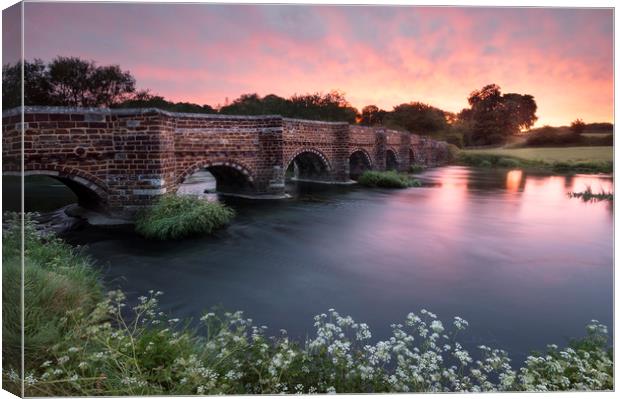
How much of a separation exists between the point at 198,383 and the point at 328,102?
4210 centimetres

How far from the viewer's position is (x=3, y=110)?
392 centimetres

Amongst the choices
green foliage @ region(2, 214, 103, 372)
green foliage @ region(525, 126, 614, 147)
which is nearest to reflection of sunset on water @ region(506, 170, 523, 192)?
green foliage @ region(525, 126, 614, 147)

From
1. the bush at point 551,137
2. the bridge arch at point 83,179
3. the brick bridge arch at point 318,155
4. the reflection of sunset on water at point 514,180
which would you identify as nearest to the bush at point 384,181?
the brick bridge arch at point 318,155

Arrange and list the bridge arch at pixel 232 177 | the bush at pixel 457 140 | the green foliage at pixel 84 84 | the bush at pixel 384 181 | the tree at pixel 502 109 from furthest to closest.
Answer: the bush at pixel 457 140, the bush at pixel 384 181, the bridge arch at pixel 232 177, the green foliage at pixel 84 84, the tree at pixel 502 109

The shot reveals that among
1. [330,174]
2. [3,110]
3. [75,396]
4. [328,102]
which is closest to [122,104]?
[330,174]

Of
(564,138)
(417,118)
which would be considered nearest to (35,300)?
(564,138)

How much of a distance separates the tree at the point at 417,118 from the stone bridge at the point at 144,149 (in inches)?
859

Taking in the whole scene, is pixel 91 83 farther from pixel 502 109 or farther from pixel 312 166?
pixel 502 109

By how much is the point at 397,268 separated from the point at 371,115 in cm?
4000

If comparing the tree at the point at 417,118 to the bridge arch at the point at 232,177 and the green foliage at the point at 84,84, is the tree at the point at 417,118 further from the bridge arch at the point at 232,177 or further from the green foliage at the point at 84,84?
the green foliage at the point at 84,84

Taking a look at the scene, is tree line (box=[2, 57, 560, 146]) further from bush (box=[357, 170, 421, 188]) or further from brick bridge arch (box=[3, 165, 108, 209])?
bush (box=[357, 170, 421, 188])

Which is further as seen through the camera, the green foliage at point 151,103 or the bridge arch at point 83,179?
the green foliage at point 151,103

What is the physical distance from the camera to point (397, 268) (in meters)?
7.32

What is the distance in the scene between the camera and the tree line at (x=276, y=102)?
Answer: 271 inches
